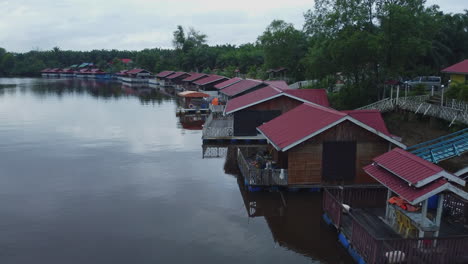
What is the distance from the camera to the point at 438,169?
38.1 feet

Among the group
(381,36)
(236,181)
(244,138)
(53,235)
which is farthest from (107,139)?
(381,36)

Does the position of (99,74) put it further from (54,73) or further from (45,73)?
(45,73)

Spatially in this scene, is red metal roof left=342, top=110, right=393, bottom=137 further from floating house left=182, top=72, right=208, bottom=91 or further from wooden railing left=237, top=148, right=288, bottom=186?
floating house left=182, top=72, right=208, bottom=91

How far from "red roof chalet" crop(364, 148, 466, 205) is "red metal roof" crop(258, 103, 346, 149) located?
462cm

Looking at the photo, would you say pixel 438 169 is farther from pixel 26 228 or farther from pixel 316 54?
pixel 316 54

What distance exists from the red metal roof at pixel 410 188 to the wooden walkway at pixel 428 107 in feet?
44.1

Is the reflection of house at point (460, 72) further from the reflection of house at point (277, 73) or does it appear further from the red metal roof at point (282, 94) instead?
the reflection of house at point (277, 73)

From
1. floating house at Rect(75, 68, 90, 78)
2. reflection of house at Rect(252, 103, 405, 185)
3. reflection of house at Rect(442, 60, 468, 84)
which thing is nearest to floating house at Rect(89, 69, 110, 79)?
floating house at Rect(75, 68, 90, 78)

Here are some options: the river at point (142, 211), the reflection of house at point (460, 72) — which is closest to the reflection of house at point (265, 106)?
the river at point (142, 211)

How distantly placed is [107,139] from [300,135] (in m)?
20.2

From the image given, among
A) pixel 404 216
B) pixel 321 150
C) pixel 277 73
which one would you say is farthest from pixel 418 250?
pixel 277 73

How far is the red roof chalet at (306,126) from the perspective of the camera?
18266 millimetres

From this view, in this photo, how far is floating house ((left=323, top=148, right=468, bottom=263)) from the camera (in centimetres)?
1102

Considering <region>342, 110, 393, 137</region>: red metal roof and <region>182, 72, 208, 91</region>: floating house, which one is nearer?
<region>342, 110, 393, 137</region>: red metal roof
